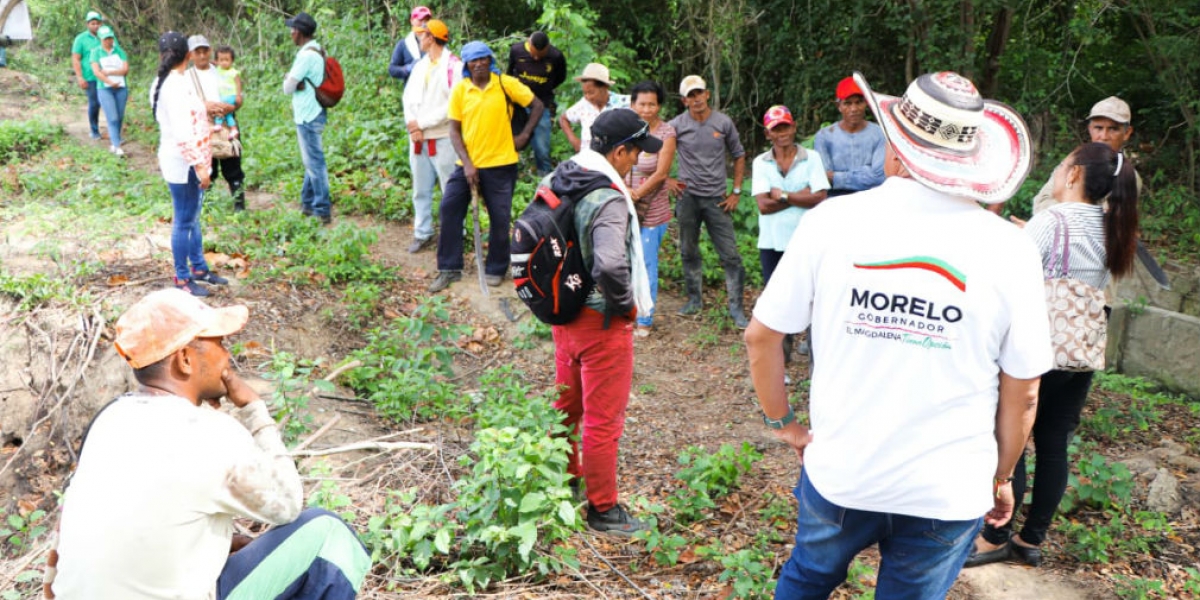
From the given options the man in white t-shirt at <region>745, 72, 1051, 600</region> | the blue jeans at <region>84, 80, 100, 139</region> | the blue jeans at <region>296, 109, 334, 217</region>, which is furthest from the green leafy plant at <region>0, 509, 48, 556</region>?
the blue jeans at <region>84, 80, 100, 139</region>

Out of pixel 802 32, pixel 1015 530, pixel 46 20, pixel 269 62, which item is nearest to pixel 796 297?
pixel 1015 530

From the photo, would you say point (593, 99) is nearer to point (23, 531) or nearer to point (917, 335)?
point (23, 531)

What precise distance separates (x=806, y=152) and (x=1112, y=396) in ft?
9.51

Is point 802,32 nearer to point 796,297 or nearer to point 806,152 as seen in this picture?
point 806,152

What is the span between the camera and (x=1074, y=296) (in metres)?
3.83

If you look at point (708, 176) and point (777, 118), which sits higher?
point (777, 118)

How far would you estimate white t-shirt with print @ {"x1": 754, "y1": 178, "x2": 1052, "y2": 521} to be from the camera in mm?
2307

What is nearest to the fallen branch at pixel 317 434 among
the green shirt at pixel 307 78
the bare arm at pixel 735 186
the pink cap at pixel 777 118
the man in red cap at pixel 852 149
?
the pink cap at pixel 777 118

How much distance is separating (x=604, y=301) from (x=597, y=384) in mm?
401

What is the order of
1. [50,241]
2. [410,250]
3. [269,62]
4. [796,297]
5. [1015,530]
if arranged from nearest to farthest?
[796,297] < [1015,530] < [50,241] < [410,250] < [269,62]

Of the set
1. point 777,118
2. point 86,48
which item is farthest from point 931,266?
point 86,48

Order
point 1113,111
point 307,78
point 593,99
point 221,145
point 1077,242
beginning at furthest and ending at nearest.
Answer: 1. point 307,78
2. point 221,145
3. point 593,99
4. point 1113,111
5. point 1077,242

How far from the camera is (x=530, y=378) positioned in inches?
259

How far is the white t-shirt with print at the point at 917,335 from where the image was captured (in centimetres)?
231
